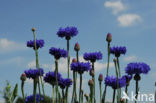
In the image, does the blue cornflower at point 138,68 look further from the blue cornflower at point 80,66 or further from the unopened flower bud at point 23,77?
the unopened flower bud at point 23,77

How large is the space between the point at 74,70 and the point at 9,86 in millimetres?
885

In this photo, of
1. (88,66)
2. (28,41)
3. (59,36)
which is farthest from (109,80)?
(28,41)

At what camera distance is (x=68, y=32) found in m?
4.41

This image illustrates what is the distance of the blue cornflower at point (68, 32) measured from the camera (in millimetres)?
4426

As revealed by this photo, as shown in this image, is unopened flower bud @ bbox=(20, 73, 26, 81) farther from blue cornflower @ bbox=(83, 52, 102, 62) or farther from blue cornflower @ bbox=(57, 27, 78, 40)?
blue cornflower @ bbox=(83, 52, 102, 62)

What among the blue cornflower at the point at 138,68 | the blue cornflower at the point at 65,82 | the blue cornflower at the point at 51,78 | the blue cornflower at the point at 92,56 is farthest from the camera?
the blue cornflower at the point at 92,56

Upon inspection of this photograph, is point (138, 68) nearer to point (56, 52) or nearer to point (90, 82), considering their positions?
point (90, 82)

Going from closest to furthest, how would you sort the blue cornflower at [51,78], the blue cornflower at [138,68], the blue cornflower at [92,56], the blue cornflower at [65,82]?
the blue cornflower at [51,78]
the blue cornflower at [65,82]
the blue cornflower at [138,68]
the blue cornflower at [92,56]

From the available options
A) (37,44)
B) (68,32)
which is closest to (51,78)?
(37,44)

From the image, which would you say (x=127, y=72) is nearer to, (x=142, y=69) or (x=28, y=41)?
(x=142, y=69)

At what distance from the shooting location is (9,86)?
3.85 metres

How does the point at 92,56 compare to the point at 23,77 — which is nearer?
the point at 23,77

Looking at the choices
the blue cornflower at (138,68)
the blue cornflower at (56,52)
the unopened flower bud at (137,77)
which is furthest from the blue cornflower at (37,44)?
the unopened flower bud at (137,77)

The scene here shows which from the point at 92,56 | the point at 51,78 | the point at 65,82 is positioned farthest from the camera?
the point at 92,56
